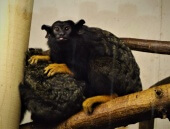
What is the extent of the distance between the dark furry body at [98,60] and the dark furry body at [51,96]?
0.38ft

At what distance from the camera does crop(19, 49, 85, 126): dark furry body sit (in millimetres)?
1778

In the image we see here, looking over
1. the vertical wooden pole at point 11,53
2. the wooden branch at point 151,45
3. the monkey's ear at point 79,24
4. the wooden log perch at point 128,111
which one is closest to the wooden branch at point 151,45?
the wooden branch at point 151,45

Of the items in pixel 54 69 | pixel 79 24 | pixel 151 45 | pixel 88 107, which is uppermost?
pixel 79 24

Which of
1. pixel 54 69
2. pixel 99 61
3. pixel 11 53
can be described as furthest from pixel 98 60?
pixel 11 53

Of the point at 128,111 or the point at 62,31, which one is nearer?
the point at 128,111

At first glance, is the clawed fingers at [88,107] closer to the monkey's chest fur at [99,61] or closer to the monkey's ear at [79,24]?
the monkey's chest fur at [99,61]

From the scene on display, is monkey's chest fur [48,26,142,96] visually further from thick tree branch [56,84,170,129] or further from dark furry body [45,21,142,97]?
thick tree branch [56,84,170,129]

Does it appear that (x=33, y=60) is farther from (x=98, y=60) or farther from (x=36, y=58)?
(x=98, y=60)

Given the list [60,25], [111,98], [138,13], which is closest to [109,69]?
[111,98]

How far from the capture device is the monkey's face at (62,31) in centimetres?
222

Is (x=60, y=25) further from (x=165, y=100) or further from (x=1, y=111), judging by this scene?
(x=165, y=100)

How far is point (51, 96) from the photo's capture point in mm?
1786

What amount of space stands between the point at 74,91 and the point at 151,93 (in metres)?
0.42

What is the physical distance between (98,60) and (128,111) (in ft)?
1.52
